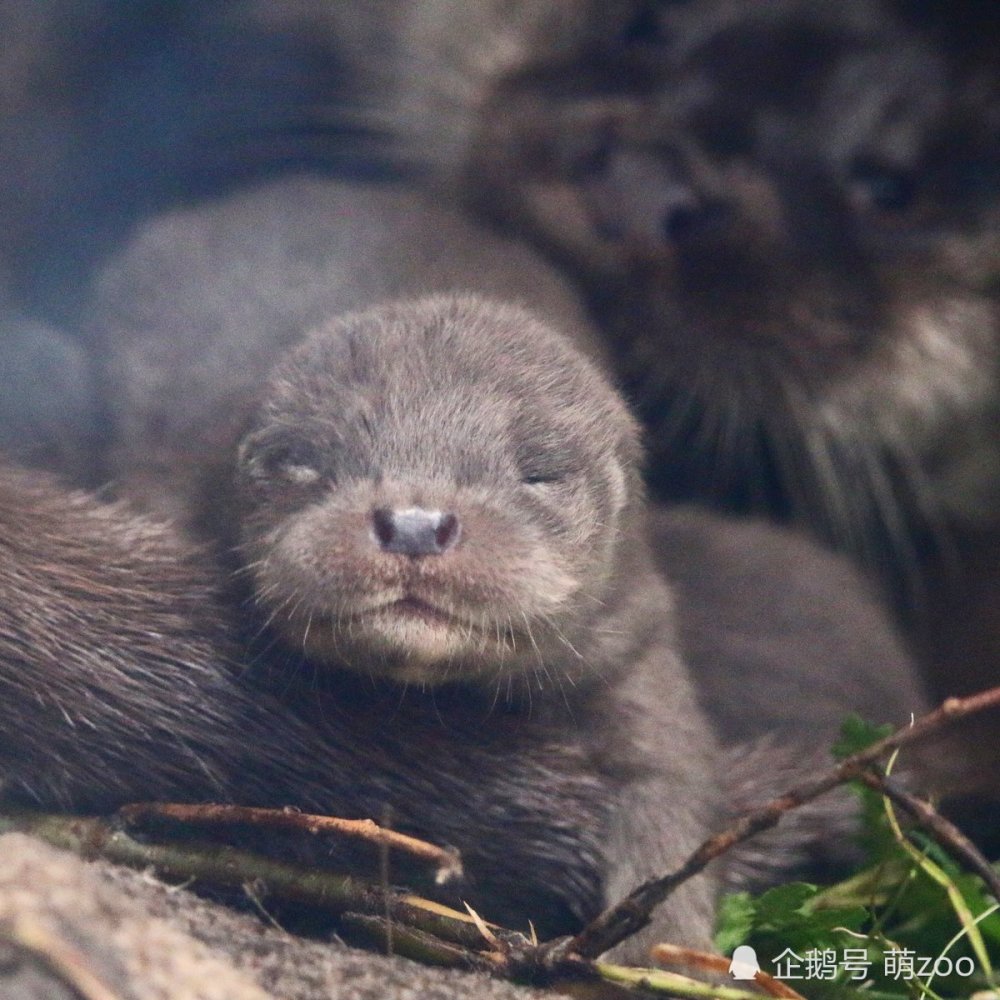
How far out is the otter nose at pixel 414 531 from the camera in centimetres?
163

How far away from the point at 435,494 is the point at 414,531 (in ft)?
0.29

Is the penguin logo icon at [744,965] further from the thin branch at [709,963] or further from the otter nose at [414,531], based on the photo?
the otter nose at [414,531]

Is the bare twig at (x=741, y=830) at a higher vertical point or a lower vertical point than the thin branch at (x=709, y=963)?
higher

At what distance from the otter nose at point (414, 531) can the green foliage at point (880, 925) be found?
598mm

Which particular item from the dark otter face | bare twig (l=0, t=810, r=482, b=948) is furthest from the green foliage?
the dark otter face

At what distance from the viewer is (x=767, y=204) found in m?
2.77

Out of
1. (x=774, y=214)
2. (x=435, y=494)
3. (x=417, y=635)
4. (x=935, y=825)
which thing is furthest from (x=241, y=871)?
(x=774, y=214)

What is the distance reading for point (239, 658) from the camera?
1.87 m

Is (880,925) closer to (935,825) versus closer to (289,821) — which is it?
(935,825)

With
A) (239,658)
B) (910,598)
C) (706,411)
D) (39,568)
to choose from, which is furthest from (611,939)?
(910,598)

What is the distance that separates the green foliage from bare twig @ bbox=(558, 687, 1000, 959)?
0.22 metres

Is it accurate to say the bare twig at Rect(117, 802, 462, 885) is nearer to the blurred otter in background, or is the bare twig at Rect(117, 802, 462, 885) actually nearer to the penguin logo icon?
the penguin logo icon

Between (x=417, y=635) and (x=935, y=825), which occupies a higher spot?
(x=417, y=635)

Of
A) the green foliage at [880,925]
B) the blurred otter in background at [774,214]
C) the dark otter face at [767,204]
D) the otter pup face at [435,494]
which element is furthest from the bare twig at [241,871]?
the dark otter face at [767,204]
